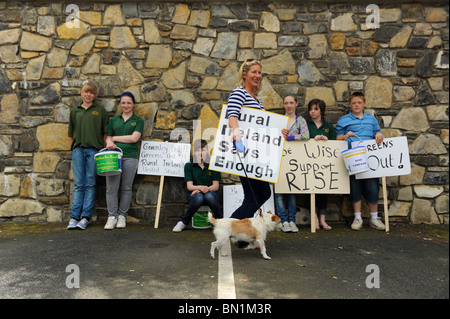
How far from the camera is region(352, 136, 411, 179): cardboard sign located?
4.62 meters

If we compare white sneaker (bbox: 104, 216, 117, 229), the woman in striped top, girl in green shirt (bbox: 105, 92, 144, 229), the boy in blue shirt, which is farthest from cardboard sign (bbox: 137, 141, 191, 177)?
the boy in blue shirt

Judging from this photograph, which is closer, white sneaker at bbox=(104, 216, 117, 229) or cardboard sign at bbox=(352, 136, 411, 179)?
cardboard sign at bbox=(352, 136, 411, 179)

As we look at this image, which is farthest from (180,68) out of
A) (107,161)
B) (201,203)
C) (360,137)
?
(360,137)

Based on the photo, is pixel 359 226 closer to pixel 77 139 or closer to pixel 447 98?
pixel 447 98

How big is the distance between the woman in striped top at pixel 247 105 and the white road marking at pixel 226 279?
0.46m

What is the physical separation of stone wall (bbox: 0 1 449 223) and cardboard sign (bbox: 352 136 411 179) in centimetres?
67

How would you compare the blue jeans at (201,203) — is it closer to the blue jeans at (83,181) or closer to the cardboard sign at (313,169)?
the cardboard sign at (313,169)

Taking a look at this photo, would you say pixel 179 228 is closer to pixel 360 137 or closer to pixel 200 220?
pixel 200 220

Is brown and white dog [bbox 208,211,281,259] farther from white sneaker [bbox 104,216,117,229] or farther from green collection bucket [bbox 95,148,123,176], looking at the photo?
white sneaker [bbox 104,216,117,229]

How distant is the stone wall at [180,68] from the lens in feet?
17.3

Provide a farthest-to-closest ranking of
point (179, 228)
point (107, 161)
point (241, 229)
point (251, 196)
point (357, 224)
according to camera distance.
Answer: point (357, 224) < point (179, 228) < point (107, 161) < point (251, 196) < point (241, 229)

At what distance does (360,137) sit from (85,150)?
13.7ft

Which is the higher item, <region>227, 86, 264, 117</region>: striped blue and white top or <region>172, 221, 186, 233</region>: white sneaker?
<region>227, 86, 264, 117</region>: striped blue and white top

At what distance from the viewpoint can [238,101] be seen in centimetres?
337
